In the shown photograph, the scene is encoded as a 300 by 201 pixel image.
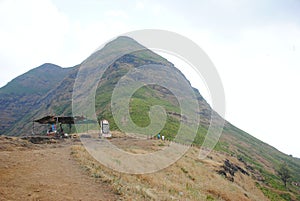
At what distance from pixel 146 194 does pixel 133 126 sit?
216ft

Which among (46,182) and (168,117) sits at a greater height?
(168,117)

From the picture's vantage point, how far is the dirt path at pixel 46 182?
12.1 metres

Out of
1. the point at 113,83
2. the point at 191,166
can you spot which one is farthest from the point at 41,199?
the point at 113,83

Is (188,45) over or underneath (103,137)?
over

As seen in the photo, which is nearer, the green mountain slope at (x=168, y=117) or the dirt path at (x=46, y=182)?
the dirt path at (x=46, y=182)

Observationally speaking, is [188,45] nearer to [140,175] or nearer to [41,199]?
[140,175]

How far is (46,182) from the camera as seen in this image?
45.8 feet

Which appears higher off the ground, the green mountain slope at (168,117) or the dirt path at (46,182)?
the green mountain slope at (168,117)

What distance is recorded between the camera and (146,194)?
1405 cm

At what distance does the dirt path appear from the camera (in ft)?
39.5

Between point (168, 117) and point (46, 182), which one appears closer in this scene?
point (46, 182)

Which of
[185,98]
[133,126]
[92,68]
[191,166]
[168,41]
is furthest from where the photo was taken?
[92,68]

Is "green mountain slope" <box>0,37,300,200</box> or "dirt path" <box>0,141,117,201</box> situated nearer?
"dirt path" <box>0,141,117,201</box>

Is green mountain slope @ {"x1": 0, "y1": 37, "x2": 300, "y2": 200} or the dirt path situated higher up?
green mountain slope @ {"x1": 0, "y1": 37, "x2": 300, "y2": 200}
